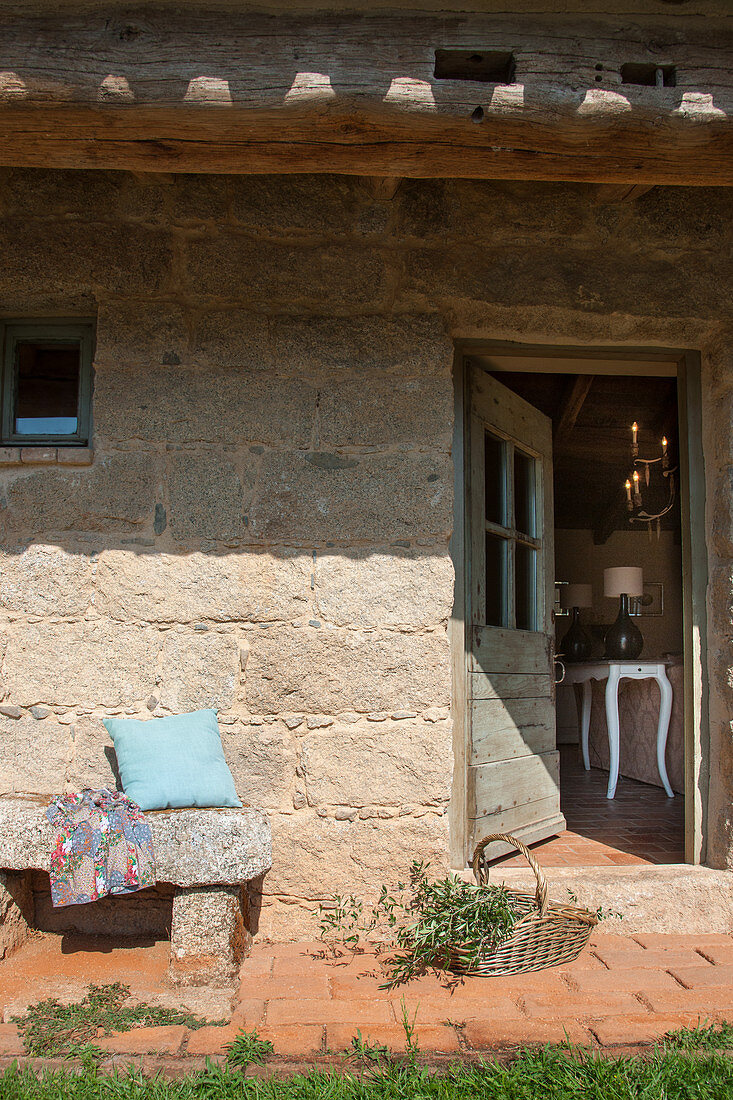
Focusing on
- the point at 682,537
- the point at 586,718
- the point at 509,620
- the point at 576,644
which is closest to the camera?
the point at 682,537

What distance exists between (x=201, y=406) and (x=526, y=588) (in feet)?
5.67

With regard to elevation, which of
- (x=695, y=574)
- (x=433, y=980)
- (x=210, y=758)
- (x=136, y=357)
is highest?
(x=136, y=357)

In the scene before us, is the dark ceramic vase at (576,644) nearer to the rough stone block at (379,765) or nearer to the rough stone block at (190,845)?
the rough stone block at (379,765)

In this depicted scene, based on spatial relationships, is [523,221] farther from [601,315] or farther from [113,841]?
[113,841]

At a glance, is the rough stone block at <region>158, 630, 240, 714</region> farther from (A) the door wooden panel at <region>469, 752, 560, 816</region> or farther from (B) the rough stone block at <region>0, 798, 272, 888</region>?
(A) the door wooden panel at <region>469, 752, 560, 816</region>

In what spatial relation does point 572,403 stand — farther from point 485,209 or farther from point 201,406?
point 201,406

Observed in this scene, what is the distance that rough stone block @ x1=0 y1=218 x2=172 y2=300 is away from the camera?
305 cm

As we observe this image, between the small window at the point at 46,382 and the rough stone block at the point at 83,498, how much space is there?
18cm

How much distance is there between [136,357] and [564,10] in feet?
6.00

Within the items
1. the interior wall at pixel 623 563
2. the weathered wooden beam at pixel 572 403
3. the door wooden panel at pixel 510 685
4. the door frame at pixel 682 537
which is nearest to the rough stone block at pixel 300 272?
the door frame at pixel 682 537

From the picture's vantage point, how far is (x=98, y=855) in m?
2.40

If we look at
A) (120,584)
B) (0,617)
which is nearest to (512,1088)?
(120,584)

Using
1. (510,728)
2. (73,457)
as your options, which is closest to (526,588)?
(510,728)

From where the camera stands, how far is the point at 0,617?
9.66 feet
